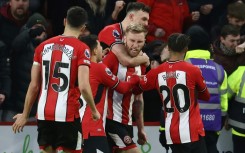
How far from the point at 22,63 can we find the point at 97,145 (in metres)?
2.68

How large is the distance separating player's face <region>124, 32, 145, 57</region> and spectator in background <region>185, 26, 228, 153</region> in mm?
1112

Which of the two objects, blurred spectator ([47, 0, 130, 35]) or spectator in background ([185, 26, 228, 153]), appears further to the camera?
blurred spectator ([47, 0, 130, 35])

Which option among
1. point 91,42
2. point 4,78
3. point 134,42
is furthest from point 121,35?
point 4,78

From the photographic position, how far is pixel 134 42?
9367mm

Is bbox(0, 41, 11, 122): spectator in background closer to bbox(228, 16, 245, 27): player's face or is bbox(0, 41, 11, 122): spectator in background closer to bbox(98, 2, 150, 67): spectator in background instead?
bbox(98, 2, 150, 67): spectator in background

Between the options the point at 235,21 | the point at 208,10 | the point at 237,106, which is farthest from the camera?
the point at 208,10

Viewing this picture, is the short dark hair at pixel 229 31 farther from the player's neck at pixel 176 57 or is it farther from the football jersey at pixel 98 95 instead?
the football jersey at pixel 98 95

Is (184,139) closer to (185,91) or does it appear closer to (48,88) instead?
(185,91)

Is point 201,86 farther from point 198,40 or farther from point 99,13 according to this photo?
point 99,13

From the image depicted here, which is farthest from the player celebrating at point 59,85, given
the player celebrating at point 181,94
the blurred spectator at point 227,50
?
the blurred spectator at point 227,50

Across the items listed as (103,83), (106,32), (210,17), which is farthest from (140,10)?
(210,17)

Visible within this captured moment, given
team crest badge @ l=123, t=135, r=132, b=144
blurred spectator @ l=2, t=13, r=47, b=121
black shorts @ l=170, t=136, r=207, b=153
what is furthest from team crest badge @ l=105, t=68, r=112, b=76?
blurred spectator @ l=2, t=13, r=47, b=121

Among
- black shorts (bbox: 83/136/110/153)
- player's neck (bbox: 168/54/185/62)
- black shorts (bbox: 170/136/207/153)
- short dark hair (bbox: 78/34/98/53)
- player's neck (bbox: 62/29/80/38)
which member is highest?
player's neck (bbox: 62/29/80/38)

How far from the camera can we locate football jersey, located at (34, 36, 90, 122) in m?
8.65
